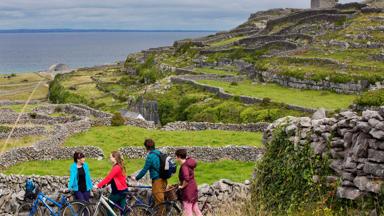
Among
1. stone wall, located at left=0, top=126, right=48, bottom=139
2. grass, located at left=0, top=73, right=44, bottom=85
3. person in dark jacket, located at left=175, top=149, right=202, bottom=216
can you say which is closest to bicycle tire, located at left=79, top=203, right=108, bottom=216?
person in dark jacket, located at left=175, top=149, right=202, bottom=216

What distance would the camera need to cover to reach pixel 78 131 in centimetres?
4288

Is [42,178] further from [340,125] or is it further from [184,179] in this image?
[340,125]

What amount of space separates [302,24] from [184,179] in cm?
7598

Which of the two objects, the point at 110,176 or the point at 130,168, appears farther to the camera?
the point at 130,168

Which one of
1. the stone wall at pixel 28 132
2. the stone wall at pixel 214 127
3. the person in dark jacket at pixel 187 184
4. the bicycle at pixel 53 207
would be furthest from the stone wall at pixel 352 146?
the stone wall at pixel 28 132

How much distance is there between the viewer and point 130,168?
32.0 meters

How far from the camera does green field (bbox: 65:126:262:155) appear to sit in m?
37.2

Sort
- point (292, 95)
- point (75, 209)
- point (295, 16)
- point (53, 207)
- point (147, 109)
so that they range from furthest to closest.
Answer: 1. point (295, 16)
2. point (147, 109)
3. point (292, 95)
4. point (53, 207)
5. point (75, 209)

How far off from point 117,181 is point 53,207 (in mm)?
2475

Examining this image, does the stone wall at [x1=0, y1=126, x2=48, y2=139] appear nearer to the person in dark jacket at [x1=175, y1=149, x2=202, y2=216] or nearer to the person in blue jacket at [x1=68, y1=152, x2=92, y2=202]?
the person in blue jacket at [x1=68, y1=152, x2=92, y2=202]

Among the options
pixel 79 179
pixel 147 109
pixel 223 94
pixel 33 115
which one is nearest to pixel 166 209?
pixel 79 179

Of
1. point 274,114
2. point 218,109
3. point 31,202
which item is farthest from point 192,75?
point 31,202

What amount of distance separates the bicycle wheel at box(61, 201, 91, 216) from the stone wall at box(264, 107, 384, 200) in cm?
612

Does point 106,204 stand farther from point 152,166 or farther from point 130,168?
point 130,168
